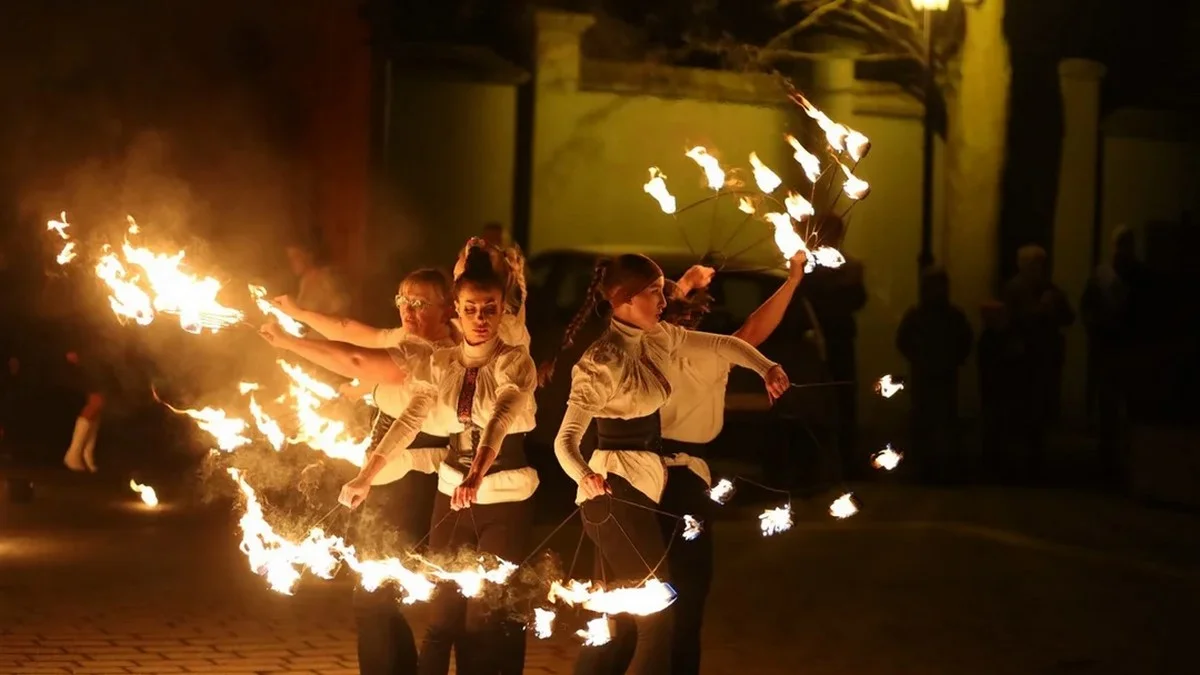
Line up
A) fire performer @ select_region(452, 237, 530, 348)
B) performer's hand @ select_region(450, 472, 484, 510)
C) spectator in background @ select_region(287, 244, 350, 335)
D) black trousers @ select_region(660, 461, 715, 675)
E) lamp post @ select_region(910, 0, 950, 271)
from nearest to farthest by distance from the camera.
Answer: performer's hand @ select_region(450, 472, 484, 510) → fire performer @ select_region(452, 237, 530, 348) → black trousers @ select_region(660, 461, 715, 675) → spectator in background @ select_region(287, 244, 350, 335) → lamp post @ select_region(910, 0, 950, 271)

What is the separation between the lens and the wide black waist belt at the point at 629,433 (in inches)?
267

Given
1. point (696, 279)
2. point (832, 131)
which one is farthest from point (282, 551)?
point (832, 131)

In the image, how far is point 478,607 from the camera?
6.73m

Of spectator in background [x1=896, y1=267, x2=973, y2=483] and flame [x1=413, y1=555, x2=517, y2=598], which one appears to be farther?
spectator in background [x1=896, y1=267, x2=973, y2=483]

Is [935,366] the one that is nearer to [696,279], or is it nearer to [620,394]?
[696,279]

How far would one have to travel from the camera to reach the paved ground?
8.81 meters

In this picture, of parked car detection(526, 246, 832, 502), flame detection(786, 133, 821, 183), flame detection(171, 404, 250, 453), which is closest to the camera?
flame detection(786, 133, 821, 183)

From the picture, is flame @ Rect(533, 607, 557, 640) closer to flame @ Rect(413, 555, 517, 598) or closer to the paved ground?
flame @ Rect(413, 555, 517, 598)

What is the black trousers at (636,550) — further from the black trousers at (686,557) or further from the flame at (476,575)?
the flame at (476,575)

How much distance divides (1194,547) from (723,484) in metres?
7.03

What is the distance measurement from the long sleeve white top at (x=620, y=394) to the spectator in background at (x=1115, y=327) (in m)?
9.23

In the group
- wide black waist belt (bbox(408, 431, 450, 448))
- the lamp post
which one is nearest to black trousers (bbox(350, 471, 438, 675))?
wide black waist belt (bbox(408, 431, 450, 448))

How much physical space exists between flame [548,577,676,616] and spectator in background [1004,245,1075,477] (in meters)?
9.48

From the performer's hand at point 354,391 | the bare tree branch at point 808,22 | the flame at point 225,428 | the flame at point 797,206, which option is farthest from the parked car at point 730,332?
the flame at point 797,206
